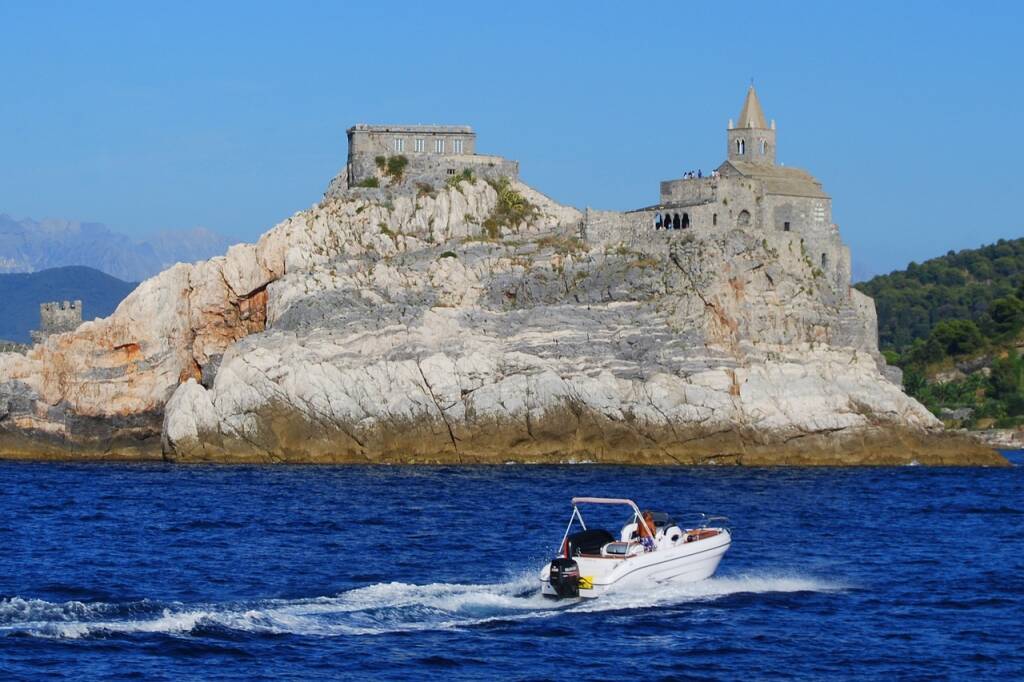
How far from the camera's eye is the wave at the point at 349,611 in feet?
131

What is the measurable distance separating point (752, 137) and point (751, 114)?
131 cm

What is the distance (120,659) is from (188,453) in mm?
48668

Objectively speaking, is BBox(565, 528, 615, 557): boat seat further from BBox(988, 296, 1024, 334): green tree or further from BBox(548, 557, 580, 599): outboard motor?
BBox(988, 296, 1024, 334): green tree

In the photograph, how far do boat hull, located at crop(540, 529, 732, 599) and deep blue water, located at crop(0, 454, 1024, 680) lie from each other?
0.43m

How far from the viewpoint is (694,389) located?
83.1 metres

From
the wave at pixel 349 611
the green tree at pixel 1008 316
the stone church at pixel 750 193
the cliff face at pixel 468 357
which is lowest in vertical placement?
the wave at pixel 349 611

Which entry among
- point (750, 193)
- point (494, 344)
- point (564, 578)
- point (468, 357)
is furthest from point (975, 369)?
point (564, 578)

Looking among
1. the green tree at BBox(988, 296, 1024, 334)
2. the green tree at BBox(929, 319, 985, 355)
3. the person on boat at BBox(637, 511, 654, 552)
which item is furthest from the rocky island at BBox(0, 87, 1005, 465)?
the green tree at BBox(929, 319, 985, 355)

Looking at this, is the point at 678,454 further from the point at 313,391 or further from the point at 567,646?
the point at 567,646

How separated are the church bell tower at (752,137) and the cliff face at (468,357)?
28.6ft

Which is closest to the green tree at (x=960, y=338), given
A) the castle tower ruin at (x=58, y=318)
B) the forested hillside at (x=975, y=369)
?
the forested hillside at (x=975, y=369)

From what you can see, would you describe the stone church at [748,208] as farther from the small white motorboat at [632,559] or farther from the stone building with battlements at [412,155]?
the small white motorboat at [632,559]

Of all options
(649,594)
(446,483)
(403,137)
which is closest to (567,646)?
(649,594)

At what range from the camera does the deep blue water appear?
37.6m
